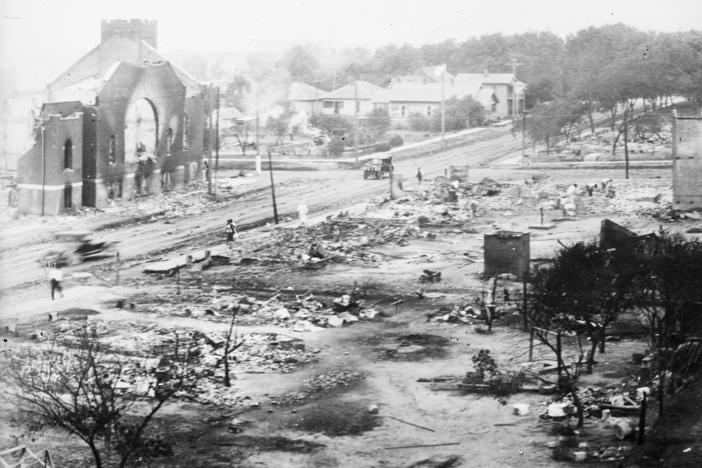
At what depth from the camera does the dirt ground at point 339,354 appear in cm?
2083

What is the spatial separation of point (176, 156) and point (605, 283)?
39364 mm

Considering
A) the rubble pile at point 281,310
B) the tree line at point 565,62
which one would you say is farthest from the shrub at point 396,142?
the rubble pile at point 281,310

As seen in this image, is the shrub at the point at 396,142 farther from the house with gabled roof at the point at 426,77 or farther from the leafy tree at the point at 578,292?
the leafy tree at the point at 578,292

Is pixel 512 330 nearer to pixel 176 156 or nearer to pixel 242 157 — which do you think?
pixel 176 156

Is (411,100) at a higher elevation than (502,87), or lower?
lower

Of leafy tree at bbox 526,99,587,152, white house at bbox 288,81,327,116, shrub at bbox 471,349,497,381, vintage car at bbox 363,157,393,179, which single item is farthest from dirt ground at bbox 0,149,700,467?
white house at bbox 288,81,327,116

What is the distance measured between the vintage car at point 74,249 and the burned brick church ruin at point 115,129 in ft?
10.1

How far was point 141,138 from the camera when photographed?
54.9 m

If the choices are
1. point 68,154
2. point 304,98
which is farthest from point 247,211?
point 304,98

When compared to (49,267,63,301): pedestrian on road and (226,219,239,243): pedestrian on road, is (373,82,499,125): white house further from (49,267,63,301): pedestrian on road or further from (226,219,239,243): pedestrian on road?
(49,267,63,301): pedestrian on road

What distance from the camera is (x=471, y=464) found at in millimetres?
19922

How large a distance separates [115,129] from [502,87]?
5646 cm

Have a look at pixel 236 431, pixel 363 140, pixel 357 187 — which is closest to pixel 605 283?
pixel 236 431

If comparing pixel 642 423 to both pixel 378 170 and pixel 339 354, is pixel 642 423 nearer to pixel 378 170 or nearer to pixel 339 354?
pixel 339 354
